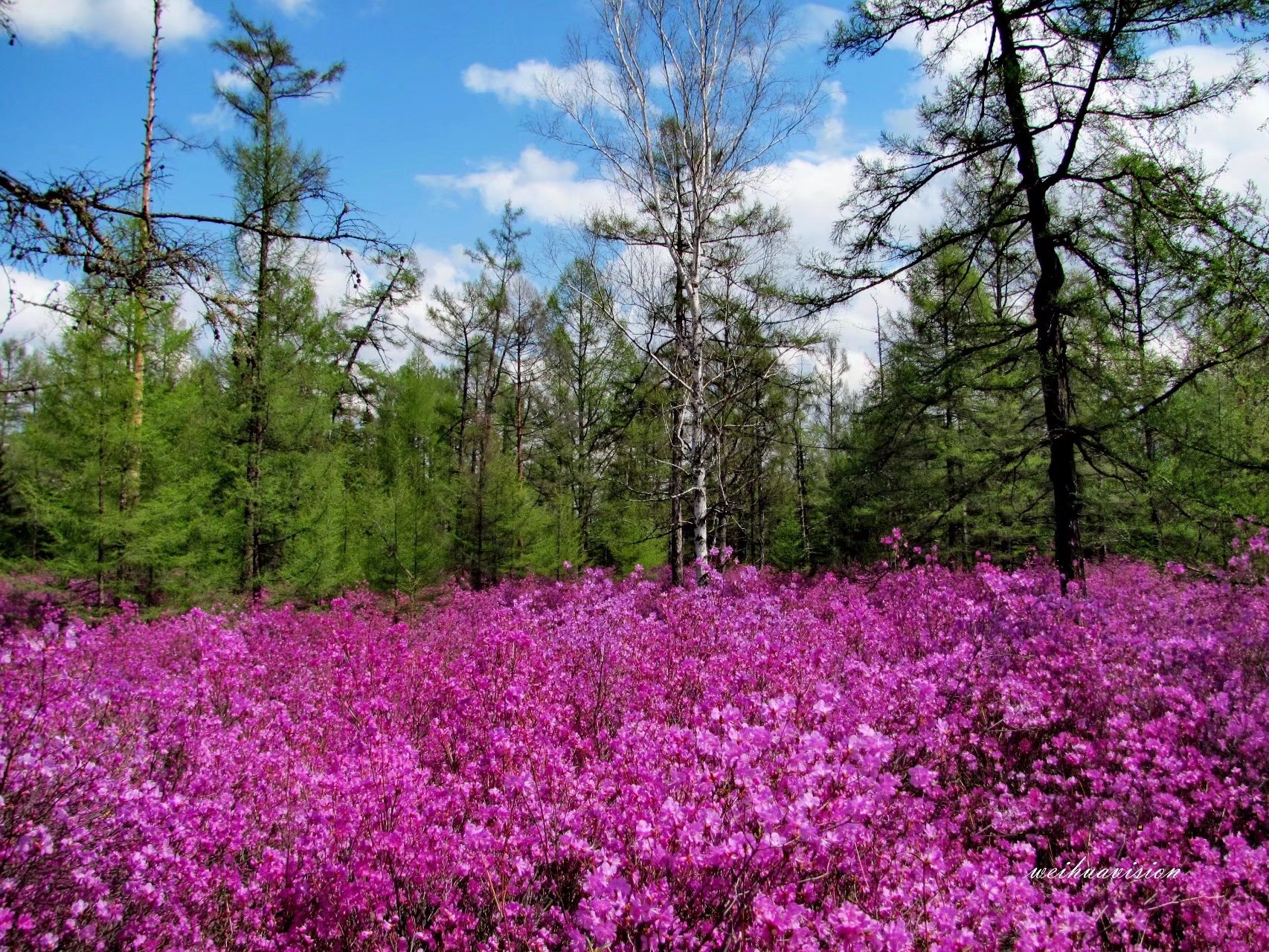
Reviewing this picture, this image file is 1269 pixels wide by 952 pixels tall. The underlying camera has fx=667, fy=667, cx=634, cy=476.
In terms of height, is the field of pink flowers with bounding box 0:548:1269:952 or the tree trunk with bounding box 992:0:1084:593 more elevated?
the tree trunk with bounding box 992:0:1084:593

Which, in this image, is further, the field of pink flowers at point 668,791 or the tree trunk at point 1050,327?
the tree trunk at point 1050,327

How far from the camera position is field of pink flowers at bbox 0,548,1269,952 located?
6.52ft

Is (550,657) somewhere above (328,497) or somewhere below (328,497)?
below

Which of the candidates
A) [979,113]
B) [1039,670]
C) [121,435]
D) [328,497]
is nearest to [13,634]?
[121,435]

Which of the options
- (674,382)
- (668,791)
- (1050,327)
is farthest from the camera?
(674,382)

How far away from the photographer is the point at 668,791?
2.35 meters

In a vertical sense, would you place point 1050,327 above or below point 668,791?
above

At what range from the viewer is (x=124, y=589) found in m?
11.8

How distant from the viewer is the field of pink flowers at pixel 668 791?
199 centimetres

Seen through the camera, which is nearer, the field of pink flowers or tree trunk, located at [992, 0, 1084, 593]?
the field of pink flowers

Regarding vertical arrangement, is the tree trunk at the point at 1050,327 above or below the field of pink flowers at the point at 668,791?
above

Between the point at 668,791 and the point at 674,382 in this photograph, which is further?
the point at 674,382

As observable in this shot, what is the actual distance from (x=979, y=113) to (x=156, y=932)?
1006cm

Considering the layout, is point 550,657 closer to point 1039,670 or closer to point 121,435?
point 1039,670
